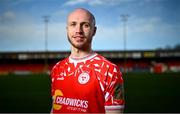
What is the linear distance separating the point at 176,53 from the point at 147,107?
2966 cm

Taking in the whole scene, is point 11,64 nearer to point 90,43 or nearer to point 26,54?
point 26,54

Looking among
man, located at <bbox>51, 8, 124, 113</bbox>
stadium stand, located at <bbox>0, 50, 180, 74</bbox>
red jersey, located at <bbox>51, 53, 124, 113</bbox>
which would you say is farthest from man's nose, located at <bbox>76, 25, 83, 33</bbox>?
stadium stand, located at <bbox>0, 50, 180, 74</bbox>

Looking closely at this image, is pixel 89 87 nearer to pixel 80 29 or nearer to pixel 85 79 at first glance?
pixel 85 79

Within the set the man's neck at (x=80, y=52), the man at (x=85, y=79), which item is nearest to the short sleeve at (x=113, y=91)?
the man at (x=85, y=79)

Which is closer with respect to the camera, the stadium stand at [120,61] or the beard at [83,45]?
the beard at [83,45]

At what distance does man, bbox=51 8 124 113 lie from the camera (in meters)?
1.39

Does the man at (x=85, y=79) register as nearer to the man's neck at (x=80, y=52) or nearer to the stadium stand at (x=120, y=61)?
the man's neck at (x=80, y=52)

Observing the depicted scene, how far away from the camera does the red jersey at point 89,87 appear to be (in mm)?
1385

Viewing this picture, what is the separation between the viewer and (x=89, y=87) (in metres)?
1.40

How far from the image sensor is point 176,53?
36.9m

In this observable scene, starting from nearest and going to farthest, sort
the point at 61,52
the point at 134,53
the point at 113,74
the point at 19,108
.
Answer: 1. the point at 113,74
2. the point at 19,108
3. the point at 61,52
4. the point at 134,53

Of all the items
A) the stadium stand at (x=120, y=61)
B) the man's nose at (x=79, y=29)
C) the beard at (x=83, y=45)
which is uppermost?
the man's nose at (x=79, y=29)

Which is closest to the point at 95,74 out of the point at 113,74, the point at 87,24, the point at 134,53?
the point at 113,74

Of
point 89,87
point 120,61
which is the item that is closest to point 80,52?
point 89,87
